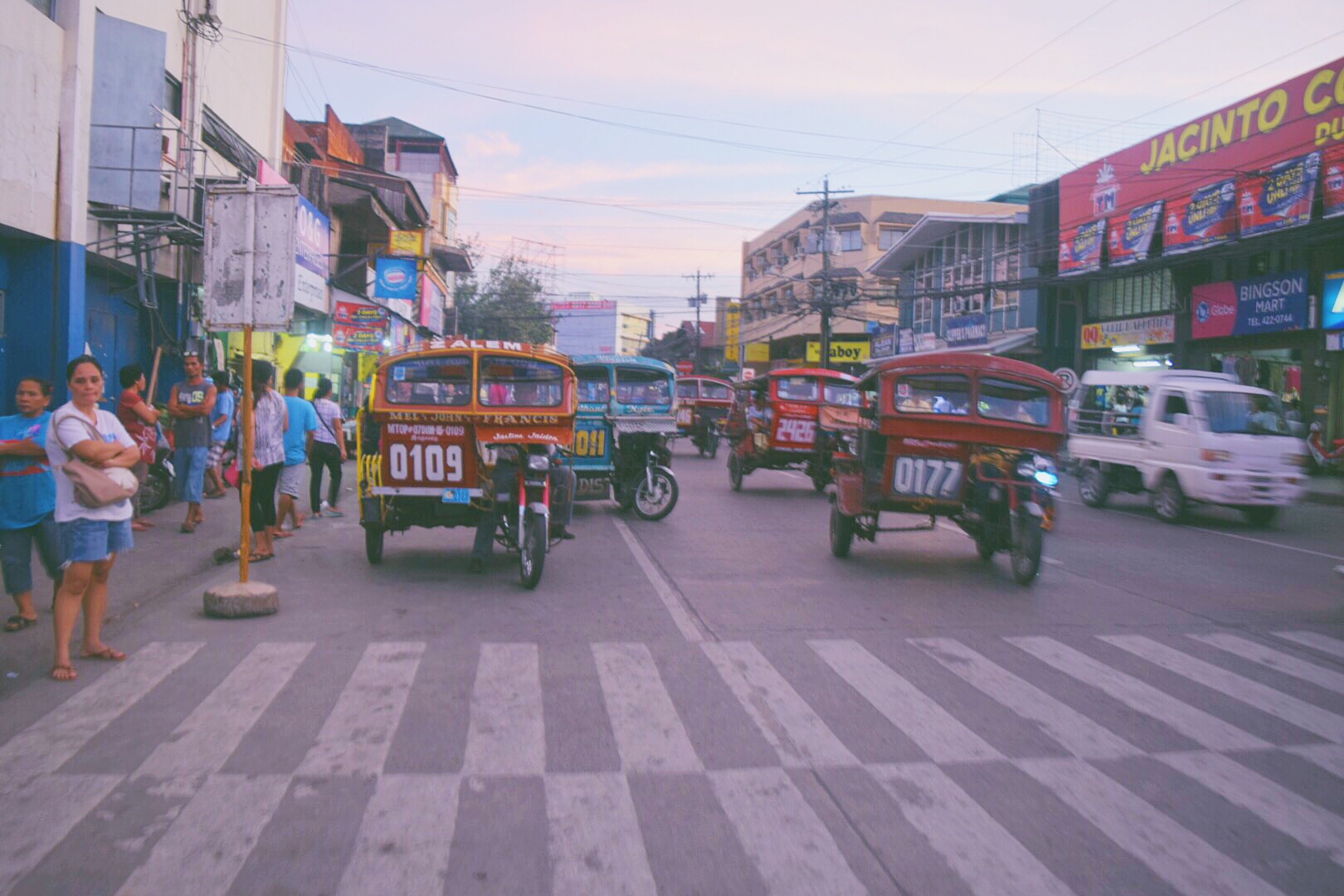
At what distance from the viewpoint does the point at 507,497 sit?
9586 millimetres

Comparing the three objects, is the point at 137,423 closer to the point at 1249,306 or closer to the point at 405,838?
the point at 405,838

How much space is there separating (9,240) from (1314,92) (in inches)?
980

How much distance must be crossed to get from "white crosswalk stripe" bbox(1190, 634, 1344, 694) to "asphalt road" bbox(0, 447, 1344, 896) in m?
0.05

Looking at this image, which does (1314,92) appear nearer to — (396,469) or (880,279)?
(396,469)

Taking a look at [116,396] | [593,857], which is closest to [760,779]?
[593,857]

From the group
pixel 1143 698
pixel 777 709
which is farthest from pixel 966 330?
pixel 777 709

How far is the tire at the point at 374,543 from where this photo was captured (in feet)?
34.2

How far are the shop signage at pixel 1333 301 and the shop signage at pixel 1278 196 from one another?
164 centimetres

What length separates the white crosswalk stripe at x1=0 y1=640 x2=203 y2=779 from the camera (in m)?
4.89

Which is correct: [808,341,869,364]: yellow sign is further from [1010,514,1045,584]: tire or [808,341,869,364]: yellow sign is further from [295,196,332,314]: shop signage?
[1010,514,1045,584]: tire

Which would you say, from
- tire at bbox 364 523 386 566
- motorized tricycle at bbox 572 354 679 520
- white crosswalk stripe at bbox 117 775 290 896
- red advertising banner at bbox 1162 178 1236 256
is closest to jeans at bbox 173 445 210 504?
tire at bbox 364 523 386 566

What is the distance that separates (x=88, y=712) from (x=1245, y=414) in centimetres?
1579

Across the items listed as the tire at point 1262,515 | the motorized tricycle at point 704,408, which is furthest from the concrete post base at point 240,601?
the motorized tricycle at point 704,408

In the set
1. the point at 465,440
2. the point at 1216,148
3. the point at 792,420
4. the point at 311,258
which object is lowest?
the point at 465,440
